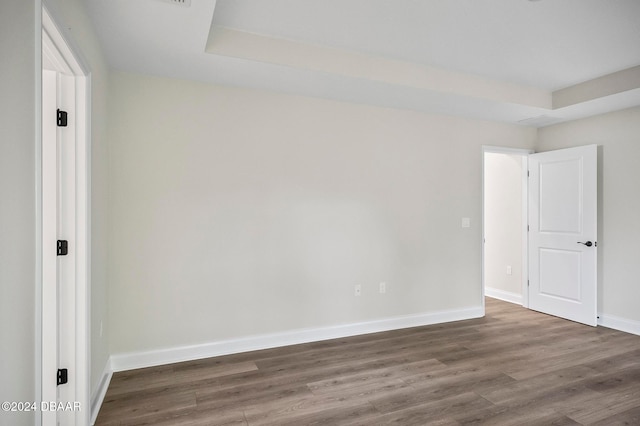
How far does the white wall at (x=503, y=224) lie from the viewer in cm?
501

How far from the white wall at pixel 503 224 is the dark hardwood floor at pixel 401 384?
1.49 m

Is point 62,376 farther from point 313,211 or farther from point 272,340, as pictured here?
point 313,211

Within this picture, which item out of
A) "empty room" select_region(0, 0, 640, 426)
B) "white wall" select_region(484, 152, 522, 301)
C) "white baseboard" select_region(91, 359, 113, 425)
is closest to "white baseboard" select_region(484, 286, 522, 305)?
"white wall" select_region(484, 152, 522, 301)

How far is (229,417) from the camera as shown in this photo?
7.33 feet

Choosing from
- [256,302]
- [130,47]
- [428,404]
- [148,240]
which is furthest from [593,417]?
[130,47]

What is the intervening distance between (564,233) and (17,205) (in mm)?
5201

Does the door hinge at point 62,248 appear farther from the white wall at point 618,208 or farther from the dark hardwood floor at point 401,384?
the white wall at point 618,208

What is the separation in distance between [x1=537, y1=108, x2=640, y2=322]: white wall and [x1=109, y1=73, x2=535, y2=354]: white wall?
137 cm

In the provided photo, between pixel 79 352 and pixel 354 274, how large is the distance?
2.50 metres

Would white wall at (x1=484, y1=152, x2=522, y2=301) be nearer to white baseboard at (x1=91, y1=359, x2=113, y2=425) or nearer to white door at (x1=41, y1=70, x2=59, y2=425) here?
white baseboard at (x1=91, y1=359, x2=113, y2=425)

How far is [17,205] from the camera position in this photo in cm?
108

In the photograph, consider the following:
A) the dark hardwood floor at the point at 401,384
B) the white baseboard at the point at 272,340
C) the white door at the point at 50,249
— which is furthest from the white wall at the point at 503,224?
the white door at the point at 50,249

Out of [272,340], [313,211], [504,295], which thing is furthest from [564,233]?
[272,340]

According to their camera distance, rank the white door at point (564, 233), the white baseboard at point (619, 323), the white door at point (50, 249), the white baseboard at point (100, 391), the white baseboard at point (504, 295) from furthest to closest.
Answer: the white baseboard at point (504, 295)
the white door at point (564, 233)
the white baseboard at point (619, 323)
the white baseboard at point (100, 391)
the white door at point (50, 249)
